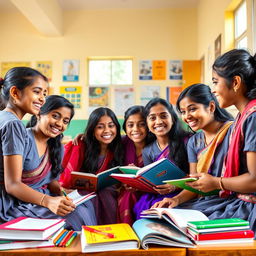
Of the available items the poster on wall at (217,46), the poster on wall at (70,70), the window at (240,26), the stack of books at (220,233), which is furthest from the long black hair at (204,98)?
the poster on wall at (70,70)

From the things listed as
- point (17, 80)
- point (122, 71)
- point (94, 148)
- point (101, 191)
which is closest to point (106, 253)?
point (17, 80)

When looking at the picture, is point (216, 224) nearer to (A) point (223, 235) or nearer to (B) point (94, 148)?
(A) point (223, 235)

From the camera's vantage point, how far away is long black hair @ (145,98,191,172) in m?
1.74

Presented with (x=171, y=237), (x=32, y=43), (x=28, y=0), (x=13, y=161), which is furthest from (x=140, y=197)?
(x=32, y=43)

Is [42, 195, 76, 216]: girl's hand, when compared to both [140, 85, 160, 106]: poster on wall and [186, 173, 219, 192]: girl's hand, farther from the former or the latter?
[140, 85, 160, 106]: poster on wall

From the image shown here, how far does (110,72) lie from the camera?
214 inches

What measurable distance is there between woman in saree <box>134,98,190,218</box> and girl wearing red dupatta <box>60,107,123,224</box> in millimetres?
239

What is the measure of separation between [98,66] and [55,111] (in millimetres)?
3934

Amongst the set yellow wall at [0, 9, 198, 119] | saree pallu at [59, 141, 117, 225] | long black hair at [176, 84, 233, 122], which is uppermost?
yellow wall at [0, 9, 198, 119]

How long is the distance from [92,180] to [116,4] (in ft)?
13.9

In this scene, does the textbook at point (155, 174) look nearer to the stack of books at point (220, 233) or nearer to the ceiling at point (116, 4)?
the stack of books at point (220, 233)

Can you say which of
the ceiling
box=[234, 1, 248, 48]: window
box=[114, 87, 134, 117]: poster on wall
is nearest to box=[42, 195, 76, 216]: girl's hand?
box=[234, 1, 248, 48]: window

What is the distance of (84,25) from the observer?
535 centimetres

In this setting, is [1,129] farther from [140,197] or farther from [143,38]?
[143,38]
